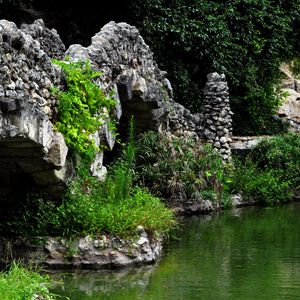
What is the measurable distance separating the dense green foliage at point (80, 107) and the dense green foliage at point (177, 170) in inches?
187

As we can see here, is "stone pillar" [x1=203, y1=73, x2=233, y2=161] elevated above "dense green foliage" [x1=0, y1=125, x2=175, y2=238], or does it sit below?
above

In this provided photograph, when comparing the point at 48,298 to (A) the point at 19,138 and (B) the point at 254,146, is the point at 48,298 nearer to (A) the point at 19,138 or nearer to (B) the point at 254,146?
(A) the point at 19,138

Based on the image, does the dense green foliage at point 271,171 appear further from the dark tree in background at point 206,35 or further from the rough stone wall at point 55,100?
the dark tree in background at point 206,35

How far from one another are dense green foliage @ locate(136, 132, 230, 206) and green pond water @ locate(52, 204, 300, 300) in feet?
5.76

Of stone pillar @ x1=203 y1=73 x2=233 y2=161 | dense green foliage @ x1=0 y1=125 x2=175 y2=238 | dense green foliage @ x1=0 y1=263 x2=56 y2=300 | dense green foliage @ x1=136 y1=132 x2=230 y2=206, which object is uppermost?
stone pillar @ x1=203 y1=73 x2=233 y2=161

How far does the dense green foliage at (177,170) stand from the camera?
1823cm

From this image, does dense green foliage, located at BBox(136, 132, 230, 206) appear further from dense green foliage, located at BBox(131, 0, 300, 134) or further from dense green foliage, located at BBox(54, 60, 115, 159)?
Answer: dense green foliage, located at BBox(54, 60, 115, 159)

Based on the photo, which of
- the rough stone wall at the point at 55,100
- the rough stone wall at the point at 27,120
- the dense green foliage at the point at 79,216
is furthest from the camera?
the dense green foliage at the point at 79,216

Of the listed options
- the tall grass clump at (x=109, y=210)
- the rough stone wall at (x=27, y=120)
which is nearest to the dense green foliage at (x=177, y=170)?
the tall grass clump at (x=109, y=210)

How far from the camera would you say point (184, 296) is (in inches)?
423

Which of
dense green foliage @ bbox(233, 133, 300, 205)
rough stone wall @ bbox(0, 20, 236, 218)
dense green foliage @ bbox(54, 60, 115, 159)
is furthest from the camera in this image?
dense green foliage @ bbox(233, 133, 300, 205)

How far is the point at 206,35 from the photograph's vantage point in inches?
921

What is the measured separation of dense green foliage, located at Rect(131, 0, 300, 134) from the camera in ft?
76.1

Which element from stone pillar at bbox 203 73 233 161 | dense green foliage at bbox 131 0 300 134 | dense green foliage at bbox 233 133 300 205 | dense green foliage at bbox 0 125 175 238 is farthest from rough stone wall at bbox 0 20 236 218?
dense green foliage at bbox 131 0 300 134
